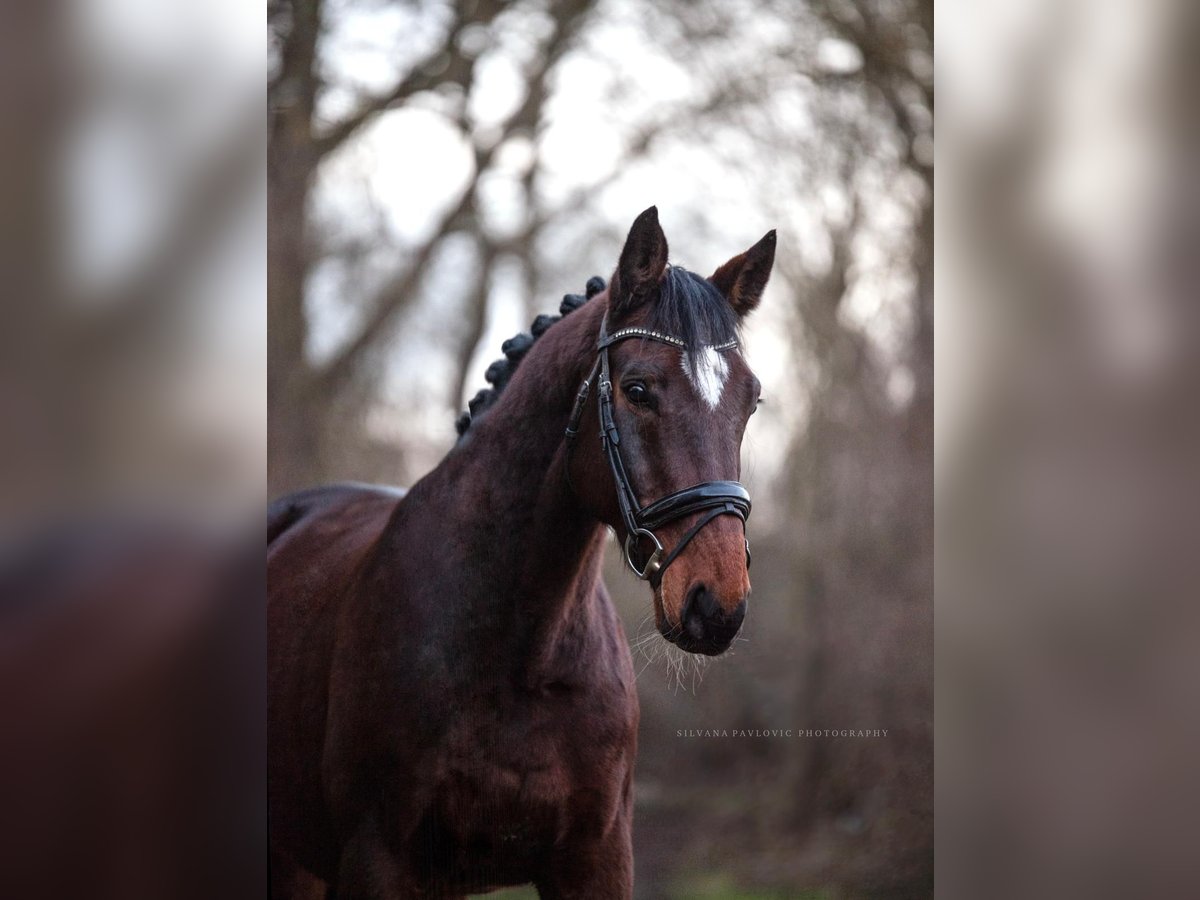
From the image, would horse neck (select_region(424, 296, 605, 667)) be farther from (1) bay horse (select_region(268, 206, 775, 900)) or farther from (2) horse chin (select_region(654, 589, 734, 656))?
(2) horse chin (select_region(654, 589, 734, 656))

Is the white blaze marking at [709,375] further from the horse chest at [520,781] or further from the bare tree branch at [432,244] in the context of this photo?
the bare tree branch at [432,244]

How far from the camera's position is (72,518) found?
2.33 m

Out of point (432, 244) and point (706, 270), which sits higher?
point (432, 244)

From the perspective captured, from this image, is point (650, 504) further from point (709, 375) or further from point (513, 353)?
point (513, 353)

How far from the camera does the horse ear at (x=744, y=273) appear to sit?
2508 millimetres

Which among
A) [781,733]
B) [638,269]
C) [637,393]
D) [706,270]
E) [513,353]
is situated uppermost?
[706,270]

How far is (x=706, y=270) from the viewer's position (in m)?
3.07

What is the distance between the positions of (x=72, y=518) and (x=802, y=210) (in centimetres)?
233

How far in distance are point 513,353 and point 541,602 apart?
73cm

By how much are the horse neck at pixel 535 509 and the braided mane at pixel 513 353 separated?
0.16 meters

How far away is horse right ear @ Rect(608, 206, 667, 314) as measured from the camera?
235 centimetres

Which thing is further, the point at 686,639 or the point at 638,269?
the point at 638,269

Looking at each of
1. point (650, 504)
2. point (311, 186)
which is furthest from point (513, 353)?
point (311, 186)

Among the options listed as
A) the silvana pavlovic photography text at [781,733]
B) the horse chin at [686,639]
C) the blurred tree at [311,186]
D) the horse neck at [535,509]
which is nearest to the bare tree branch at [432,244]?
the blurred tree at [311,186]
